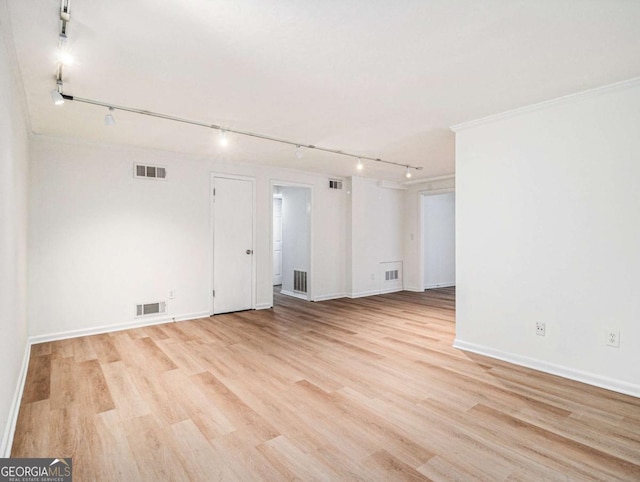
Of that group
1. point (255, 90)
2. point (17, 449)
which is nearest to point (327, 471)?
point (17, 449)

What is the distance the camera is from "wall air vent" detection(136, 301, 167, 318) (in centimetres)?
473

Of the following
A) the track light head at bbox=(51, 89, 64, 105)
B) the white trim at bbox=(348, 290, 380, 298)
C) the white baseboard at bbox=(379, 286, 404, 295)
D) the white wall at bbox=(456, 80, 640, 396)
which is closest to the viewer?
the track light head at bbox=(51, 89, 64, 105)

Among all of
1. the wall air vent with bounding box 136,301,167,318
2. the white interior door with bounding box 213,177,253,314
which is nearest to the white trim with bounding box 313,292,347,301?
the white interior door with bounding box 213,177,253,314

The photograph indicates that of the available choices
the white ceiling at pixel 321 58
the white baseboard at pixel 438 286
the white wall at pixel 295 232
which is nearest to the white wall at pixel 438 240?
the white baseboard at pixel 438 286

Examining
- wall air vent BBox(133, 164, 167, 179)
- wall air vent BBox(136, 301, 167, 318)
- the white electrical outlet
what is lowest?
wall air vent BBox(136, 301, 167, 318)

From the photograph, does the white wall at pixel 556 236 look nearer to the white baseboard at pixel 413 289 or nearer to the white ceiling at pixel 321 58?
the white ceiling at pixel 321 58

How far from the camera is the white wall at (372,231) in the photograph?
276 inches

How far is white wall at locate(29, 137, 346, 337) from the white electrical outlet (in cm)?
485

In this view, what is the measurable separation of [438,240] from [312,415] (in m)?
7.02

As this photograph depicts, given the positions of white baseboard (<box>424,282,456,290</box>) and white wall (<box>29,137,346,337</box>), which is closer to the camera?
white wall (<box>29,137,346,337</box>)

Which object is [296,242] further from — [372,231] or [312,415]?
[312,415]

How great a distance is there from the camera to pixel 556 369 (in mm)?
3072

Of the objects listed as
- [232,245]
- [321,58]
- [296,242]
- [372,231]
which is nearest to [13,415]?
[321,58]

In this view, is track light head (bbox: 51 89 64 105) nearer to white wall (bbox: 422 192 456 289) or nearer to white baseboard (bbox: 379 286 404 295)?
white baseboard (bbox: 379 286 404 295)
